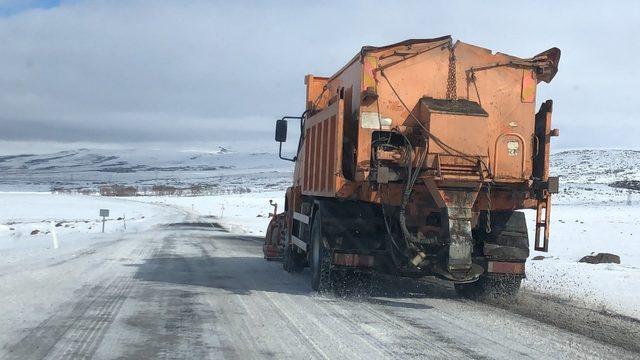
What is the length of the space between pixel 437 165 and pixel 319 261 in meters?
2.45

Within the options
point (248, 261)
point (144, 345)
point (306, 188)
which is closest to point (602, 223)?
point (248, 261)

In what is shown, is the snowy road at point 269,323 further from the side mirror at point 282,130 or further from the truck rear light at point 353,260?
the side mirror at point 282,130

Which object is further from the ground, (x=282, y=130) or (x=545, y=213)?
(x=282, y=130)

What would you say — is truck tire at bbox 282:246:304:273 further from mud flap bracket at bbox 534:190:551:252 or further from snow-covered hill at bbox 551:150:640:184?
snow-covered hill at bbox 551:150:640:184

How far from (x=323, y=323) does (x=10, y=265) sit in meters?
9.07

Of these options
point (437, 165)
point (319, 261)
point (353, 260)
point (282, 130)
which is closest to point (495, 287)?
point (353, 260)

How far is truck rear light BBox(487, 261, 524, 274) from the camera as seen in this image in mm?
9094

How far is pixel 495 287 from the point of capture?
9.64 meters

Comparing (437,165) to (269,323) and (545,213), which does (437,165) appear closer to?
(545,213)

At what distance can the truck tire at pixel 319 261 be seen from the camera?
942 cm

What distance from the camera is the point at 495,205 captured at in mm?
9195

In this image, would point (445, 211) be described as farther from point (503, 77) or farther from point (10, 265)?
point (10, 265)

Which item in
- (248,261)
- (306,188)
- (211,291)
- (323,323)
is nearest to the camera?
(323,323)

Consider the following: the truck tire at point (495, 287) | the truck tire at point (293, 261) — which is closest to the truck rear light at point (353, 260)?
the truck tire at point (495, 287)
